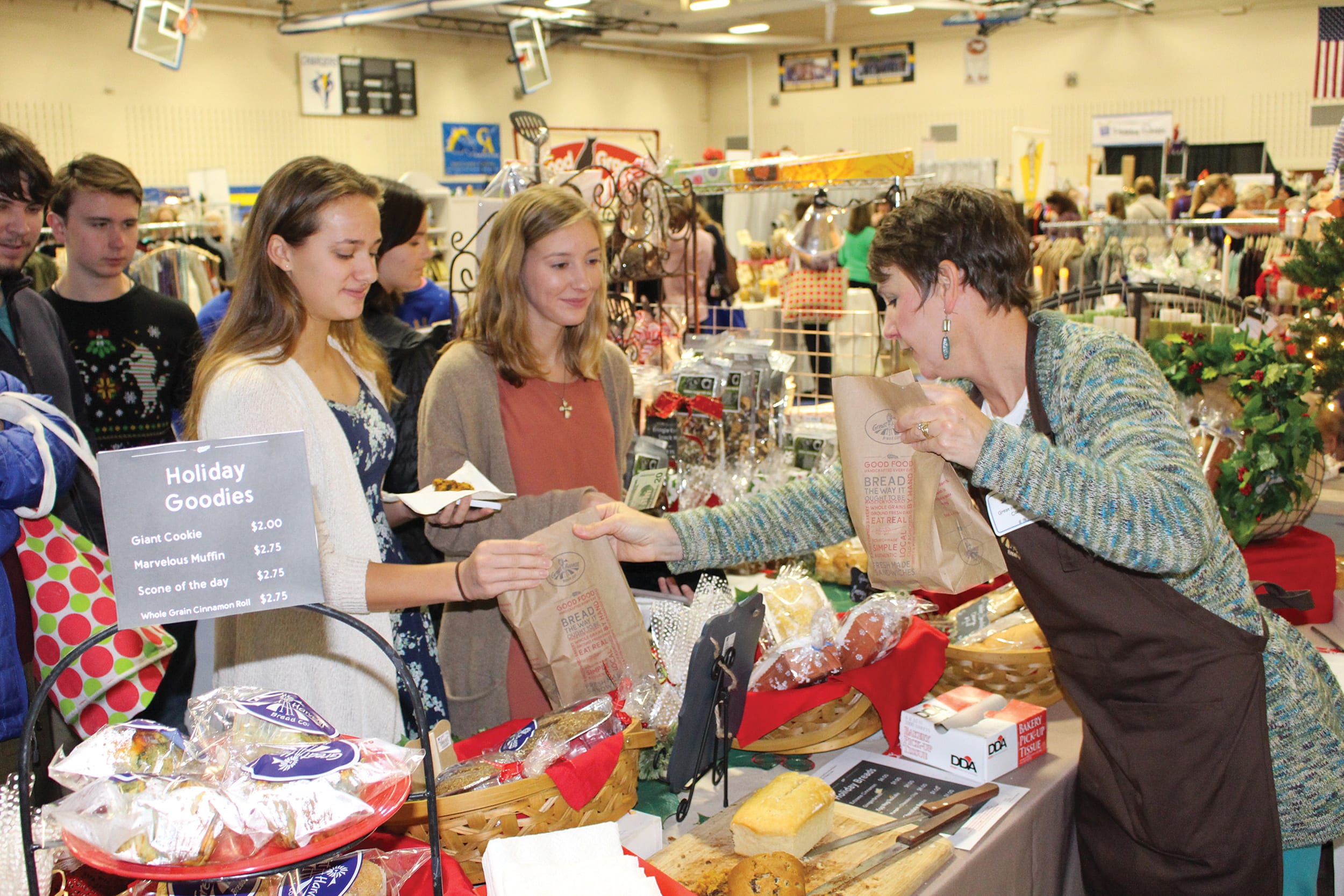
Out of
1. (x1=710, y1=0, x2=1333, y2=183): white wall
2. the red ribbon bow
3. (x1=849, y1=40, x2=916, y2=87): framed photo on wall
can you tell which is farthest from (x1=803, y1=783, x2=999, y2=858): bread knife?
(x1=849, y1=40, x2=916, y2=87): framed photo on wall

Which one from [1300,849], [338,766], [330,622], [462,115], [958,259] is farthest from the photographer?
[462,115]

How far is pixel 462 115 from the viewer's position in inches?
579

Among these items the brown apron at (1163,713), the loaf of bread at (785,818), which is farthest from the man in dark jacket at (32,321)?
the brown apron at (1163,713)

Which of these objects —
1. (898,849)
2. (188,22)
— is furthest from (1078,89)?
(898,849)

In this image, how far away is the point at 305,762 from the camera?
0.97m

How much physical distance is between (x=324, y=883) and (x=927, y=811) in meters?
0.87

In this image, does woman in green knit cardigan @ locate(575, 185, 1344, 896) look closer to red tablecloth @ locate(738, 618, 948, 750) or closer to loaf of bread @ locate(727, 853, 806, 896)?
red tablecloth @ locate(738, 618, 948, 750)

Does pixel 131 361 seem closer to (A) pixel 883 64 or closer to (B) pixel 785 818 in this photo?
(B) pixel 785 818

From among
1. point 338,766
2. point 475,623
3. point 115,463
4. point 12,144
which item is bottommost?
point 475,623

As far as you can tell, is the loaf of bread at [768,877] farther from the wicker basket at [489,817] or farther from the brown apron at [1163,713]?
the brown apron at [1163,713]

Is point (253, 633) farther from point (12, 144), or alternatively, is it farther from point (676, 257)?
point (676, 257)

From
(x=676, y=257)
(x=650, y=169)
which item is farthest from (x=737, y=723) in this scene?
(x=676, y=257)

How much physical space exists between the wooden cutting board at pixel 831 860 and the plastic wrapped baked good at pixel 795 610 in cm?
40

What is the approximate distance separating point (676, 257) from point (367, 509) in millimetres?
3998
